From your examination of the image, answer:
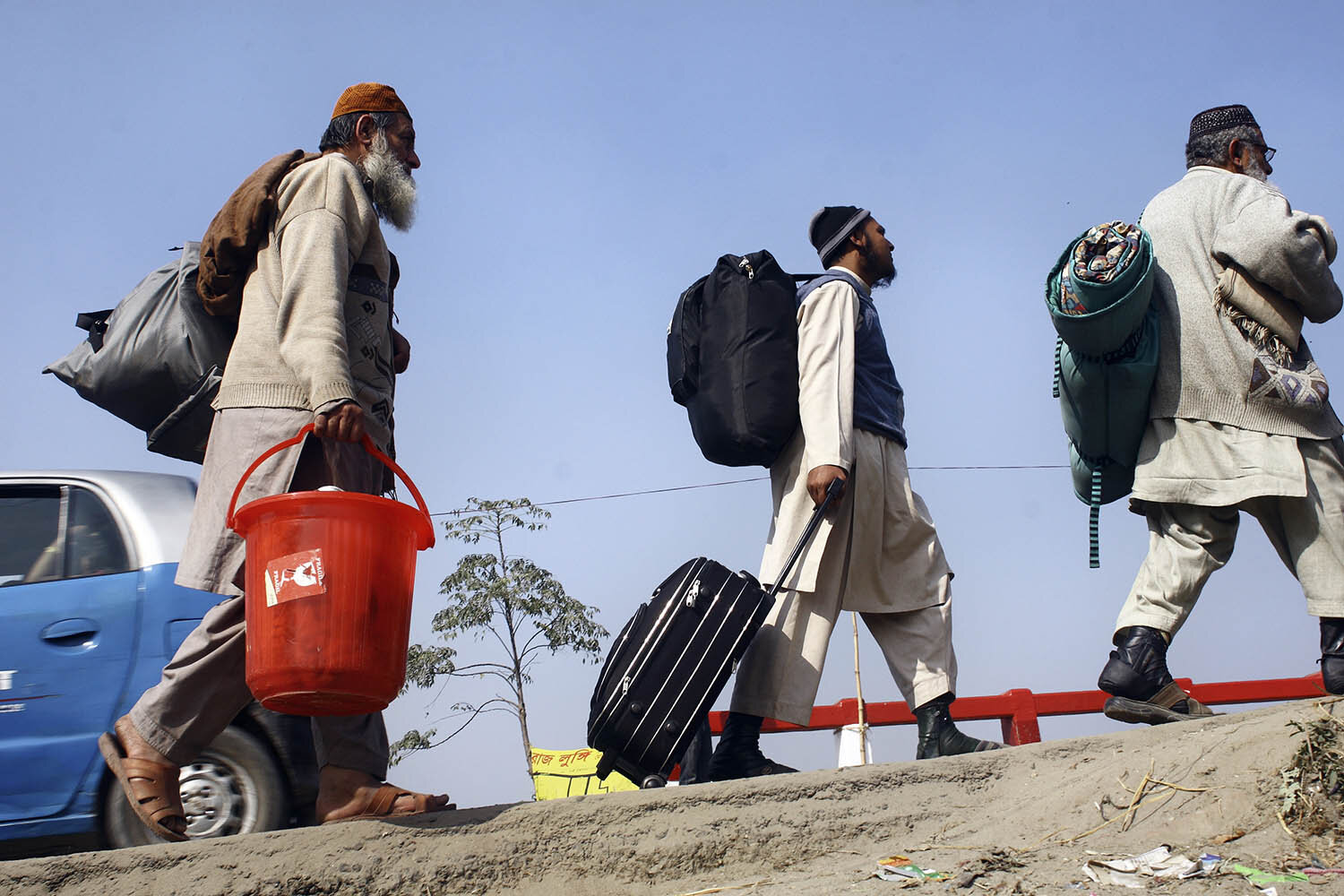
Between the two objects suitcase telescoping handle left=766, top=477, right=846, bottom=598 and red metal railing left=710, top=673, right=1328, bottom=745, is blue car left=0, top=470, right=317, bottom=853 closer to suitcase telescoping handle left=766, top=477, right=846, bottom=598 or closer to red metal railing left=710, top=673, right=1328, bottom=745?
suitcase telescoping handle left=766, top=477, right=846, bottom=598

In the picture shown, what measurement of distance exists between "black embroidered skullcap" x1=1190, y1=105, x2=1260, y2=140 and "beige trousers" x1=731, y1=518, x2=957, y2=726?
2.00m

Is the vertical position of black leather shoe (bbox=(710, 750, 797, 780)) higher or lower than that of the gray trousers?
lower

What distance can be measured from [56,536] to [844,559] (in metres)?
2.78

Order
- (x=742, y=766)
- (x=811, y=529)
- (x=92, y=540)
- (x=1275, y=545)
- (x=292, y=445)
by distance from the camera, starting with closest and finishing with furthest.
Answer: (x=292, y=445) → (x=742, y=766) → (x=811, y=529) → (x=1275, y=545) → (x=92, y=540)

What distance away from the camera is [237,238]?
3295 millimetres

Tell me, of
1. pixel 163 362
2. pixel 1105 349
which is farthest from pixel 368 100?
pixel 1105 349

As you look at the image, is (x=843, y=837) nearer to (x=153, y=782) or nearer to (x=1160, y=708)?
(x=1160, y=708)

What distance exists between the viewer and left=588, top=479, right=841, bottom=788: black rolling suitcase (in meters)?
3.48

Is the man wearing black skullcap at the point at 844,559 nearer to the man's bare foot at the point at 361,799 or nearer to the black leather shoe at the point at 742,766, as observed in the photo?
the black leather shoe at the point at 742,766

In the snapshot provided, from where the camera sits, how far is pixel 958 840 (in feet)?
9.99

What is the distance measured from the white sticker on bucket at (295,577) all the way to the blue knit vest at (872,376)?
202 centimetres

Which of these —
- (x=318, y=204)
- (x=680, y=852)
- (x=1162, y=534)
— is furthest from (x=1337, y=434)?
Result: (x=318, y=204)

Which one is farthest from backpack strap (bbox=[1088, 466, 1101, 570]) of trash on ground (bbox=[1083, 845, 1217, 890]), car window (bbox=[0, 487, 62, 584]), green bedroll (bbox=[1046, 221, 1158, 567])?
car window (bbox=[0, 487, 62, 584])

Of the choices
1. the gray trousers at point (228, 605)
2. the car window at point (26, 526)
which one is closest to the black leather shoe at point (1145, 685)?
the gray trousers at point (228, 605)
